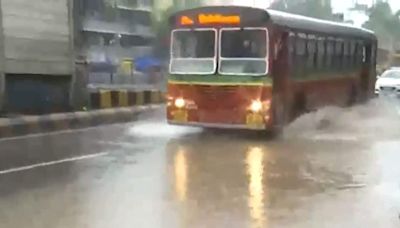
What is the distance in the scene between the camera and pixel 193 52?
16.6 metres

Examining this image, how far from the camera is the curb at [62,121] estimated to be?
1817 cm

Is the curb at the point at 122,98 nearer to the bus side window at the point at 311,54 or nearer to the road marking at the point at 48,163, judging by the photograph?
the bus side window at the point at 311,54

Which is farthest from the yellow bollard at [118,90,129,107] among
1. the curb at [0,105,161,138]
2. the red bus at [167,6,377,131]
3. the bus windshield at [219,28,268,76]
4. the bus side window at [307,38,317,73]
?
the bus windshield at [219,28,268,76]

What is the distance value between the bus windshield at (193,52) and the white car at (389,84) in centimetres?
1935

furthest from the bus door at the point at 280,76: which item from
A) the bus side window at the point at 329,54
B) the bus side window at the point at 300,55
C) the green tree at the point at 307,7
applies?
the green tree at the point at 307,7

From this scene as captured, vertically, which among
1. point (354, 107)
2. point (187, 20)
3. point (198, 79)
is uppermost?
point (187, 20)

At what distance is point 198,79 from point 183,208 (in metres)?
7.57

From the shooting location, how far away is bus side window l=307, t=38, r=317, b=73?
62.2 feet

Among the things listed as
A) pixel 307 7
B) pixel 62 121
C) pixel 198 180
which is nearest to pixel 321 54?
pixel 62 121

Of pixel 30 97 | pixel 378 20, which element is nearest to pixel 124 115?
pixel 30 97

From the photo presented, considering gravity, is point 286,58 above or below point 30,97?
above

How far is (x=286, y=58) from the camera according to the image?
16891mm

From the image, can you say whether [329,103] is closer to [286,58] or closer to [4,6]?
[286,58]

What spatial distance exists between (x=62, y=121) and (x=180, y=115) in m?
4.37
